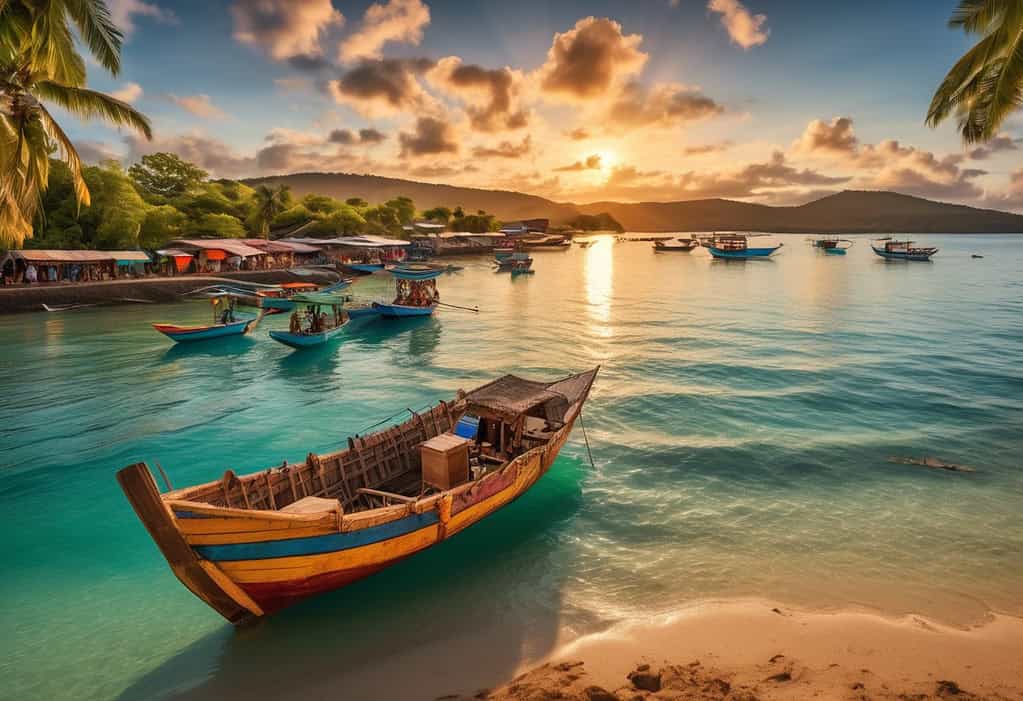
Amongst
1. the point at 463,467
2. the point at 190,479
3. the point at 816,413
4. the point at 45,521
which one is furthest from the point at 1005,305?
the point at 45,521

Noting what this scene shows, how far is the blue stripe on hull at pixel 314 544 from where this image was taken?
7.25 m

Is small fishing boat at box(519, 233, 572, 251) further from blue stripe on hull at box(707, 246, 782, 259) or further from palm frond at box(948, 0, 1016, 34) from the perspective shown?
palm frond at box(948, 0, 1016, 34)

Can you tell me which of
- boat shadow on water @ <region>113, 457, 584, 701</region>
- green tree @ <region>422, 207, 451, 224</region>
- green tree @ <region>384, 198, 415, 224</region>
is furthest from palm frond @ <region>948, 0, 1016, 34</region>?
green tree @ <region>422, 207, 451, 224</region>

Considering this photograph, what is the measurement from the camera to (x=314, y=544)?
7898 mm

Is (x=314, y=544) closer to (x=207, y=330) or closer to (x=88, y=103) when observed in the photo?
(x=88, y=103)

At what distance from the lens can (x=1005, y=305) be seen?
45812mm

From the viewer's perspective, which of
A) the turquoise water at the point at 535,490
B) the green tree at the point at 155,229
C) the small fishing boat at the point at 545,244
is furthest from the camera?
the small fishing boat at the point at 545,244

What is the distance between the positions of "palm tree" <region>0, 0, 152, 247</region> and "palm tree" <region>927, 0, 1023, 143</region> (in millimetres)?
23814

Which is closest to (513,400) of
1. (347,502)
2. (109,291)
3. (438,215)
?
(347,502)

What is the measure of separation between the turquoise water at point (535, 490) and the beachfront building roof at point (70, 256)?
7.45 metres

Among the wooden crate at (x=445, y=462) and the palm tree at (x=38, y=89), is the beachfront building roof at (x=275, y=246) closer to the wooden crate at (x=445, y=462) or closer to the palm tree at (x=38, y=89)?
the palm tree at (x=38, y=89)

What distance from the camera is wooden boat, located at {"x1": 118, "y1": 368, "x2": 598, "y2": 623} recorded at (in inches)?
280

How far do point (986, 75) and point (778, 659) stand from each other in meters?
16.5

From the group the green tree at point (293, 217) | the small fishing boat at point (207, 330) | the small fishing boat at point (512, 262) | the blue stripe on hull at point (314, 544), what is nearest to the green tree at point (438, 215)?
the green tree at point (293, 217)
